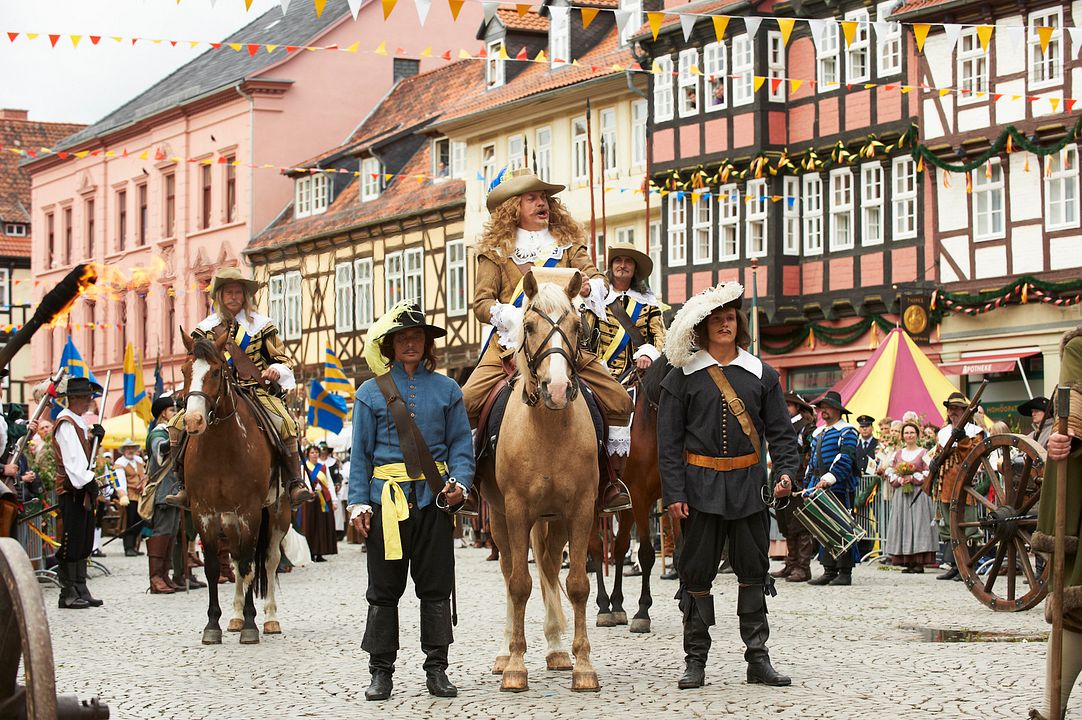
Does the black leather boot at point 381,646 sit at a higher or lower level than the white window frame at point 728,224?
lower

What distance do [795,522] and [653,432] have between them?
615 cm

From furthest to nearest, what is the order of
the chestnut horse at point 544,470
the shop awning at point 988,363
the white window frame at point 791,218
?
the white window frame at point 791,218
the shop awning at point 988,363
the chestnut horse at point 544,470

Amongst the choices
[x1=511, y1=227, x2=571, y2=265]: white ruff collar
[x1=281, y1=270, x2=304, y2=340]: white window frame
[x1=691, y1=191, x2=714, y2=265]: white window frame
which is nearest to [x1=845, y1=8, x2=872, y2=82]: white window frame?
[x1=691, y1=191, x2=714, y2=265]: white window frame

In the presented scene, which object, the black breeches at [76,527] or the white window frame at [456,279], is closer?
the black breeches at [76,527]

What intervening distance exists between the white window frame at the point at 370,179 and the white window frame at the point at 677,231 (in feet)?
49.1

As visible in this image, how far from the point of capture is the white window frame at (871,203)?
1454 inches

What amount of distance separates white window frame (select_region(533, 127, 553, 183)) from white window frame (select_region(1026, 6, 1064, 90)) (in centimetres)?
1537

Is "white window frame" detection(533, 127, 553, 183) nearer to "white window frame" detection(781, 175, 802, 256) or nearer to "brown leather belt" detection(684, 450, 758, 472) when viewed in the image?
"white window frame" detection(781, 175, 802, 256)

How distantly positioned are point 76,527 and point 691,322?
9698 mm

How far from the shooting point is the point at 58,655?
12438mm

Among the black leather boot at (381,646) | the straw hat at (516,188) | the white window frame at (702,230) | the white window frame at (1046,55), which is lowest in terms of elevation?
the black leather boot at (381,646)

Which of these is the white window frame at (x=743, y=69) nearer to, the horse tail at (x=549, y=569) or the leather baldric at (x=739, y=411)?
the horse tail at (x=549, y=569)

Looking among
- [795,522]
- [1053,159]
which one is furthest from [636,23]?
[795,522]

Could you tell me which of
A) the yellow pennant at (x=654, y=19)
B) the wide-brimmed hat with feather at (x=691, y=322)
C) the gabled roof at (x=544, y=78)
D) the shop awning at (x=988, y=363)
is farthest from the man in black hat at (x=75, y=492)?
the gabled roof at (x=544, y=78)
